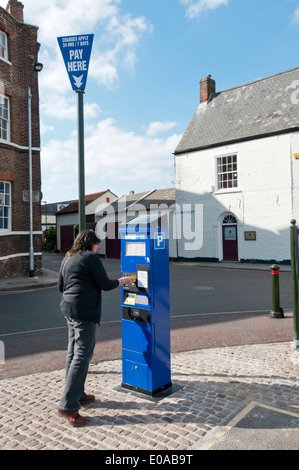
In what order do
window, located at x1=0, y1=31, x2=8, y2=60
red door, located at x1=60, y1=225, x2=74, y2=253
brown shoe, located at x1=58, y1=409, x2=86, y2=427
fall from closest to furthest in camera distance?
brown shoe, located at x1=58, y1=409, x2=86, y2=427, window, located at x1=0, y1=31, x2=8, y2=60, red door, located at x1=60, y1=225, x2=74, y2=253

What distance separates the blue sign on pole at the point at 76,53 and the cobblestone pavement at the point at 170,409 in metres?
3.70

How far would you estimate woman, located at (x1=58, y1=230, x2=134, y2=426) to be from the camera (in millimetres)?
3318

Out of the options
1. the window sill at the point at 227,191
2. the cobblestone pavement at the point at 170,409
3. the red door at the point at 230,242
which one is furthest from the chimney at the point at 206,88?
the cobblestone pavement at the point at 170,409

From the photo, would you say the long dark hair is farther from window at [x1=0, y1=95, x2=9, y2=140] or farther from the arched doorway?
the arched doorway

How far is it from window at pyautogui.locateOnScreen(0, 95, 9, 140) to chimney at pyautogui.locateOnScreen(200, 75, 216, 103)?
13876mm

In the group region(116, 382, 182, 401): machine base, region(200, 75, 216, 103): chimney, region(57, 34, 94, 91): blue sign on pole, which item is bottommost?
region(116, 382, 182, 401): machine base

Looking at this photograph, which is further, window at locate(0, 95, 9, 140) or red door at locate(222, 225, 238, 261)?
red door at locate(222, 225, 238, 261)

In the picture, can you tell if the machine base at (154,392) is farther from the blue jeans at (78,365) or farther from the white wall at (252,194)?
the white wall at (252,194)

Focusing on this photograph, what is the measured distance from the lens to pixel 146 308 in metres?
3.79

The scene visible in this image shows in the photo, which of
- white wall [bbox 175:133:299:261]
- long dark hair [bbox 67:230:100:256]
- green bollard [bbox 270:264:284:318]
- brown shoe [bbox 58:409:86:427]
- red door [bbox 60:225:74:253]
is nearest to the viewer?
brown shoe [bbox 58:409:86:427]

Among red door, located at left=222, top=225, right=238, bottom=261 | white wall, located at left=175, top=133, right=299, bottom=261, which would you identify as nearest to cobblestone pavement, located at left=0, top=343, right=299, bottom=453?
white wall, located at left=175, top=133, right=299, bottom=261

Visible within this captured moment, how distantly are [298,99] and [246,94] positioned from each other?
3.83m

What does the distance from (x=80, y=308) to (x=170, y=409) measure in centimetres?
134

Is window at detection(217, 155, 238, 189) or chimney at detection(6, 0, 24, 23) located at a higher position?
chimney at detection(6, 0, 24, 23)
